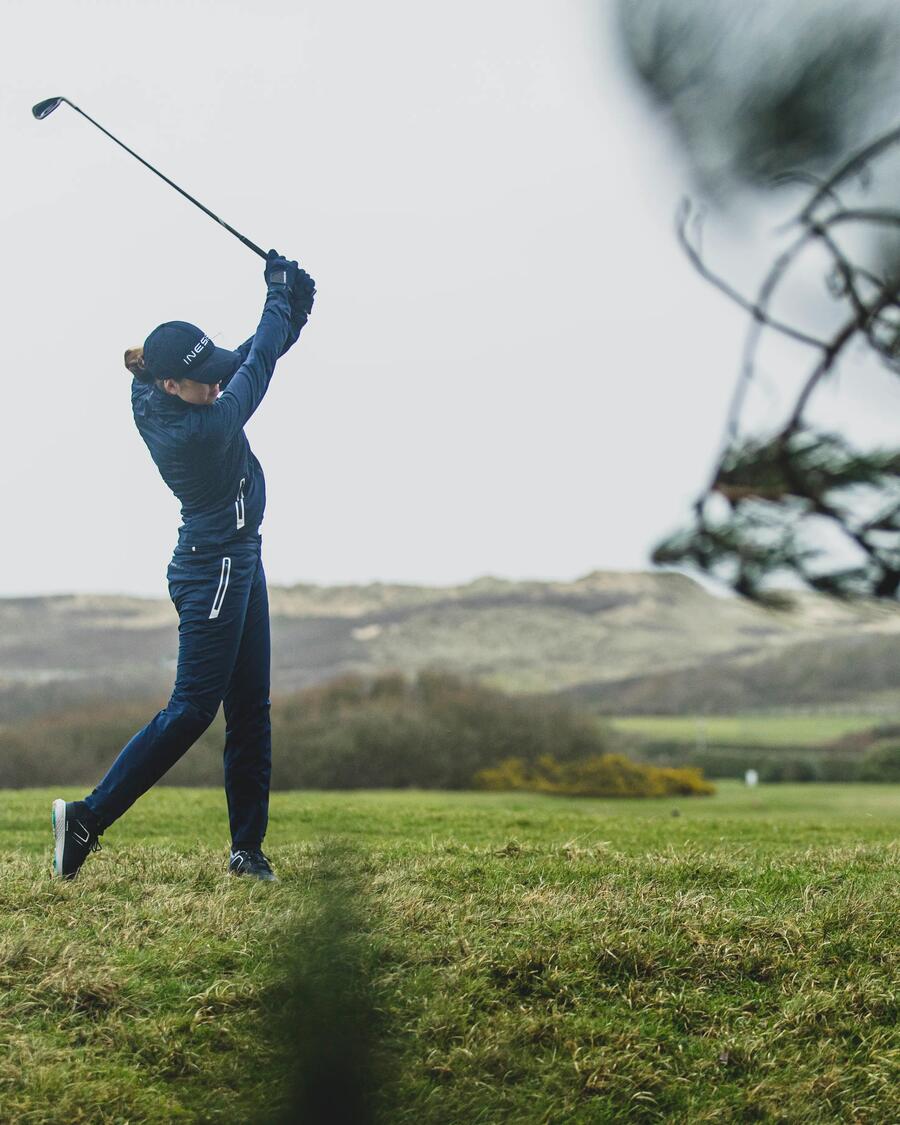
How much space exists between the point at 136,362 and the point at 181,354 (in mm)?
310

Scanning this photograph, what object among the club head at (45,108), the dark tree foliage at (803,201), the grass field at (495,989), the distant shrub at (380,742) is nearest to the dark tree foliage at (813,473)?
the dark tree foliage at (803,201)

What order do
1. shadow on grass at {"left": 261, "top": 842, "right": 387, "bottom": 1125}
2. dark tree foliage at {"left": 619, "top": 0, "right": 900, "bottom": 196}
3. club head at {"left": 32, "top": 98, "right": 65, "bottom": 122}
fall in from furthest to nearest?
1. club head at {"left": 32, "top": 98, "right": 65, "bottom": 122}
2. dark tree foliage at {"left": 619, "top": 0, "right": 900, "bottom": 196}
3. shadow on grass at {"left": 261, "top": 842, "right": 387, "bottom": 1125}

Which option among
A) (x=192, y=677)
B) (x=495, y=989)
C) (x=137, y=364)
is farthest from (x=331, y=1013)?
(x=137, y=364)

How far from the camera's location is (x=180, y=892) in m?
5.35

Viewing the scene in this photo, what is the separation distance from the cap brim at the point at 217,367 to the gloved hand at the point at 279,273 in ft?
1.19

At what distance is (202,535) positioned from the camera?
5582 mm

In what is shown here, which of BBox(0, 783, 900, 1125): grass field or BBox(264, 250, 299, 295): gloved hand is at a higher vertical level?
BBox(264, 250, 299, 295): gloved hand

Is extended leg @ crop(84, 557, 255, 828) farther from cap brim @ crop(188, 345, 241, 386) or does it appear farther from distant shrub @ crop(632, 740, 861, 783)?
distant shrub @ crop(632, 740, 861, 783)

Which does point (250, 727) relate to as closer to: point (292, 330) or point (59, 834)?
point (59, 834)

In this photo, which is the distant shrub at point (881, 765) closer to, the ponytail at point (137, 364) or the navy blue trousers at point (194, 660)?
the navy blue trousers at point (194, 660)

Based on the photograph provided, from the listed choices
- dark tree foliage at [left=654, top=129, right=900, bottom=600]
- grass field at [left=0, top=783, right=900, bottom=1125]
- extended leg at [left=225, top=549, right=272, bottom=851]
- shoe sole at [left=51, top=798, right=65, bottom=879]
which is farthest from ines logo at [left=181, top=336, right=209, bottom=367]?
dark tree foliage at [left=654, top=129, right=900, bottom=600]

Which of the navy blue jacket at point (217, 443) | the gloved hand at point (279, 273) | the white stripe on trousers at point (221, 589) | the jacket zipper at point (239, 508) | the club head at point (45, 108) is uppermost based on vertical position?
the club head at point (45, 108)

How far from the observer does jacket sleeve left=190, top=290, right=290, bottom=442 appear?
5.45 metres

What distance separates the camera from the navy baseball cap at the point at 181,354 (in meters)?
5.51
